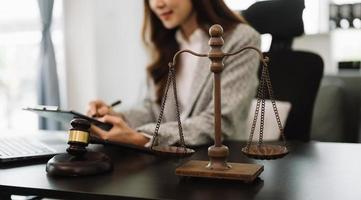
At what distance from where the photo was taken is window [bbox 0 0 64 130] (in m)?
2.55

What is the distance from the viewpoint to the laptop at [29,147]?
0.94m

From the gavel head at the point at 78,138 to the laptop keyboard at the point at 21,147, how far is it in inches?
6.8

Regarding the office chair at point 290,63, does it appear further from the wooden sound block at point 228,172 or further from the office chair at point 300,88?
the wooden sound block at point 228,172

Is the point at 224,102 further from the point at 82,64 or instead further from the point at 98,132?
the point at 82,64

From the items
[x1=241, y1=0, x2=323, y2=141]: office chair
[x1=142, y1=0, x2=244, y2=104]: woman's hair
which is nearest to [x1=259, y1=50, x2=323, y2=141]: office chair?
[x1=241, y1=0, x2=323, y2=141]: office chair

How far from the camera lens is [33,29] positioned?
2605mm

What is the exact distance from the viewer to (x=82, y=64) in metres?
2.84

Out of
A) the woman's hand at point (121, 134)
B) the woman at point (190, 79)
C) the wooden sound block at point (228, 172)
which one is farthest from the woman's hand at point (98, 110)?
the wooden sound block at point (228, 172)

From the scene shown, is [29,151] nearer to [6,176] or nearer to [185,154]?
[6,176]

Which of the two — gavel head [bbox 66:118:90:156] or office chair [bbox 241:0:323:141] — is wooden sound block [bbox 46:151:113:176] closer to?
gavel head [bbox 66:118:90:156]

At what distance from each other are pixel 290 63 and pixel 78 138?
1.15 m

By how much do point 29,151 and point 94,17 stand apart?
1921 millimetres

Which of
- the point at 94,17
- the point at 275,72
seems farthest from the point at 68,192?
the point at 94,17

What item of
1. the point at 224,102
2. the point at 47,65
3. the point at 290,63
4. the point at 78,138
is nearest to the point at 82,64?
the point at 47,65
